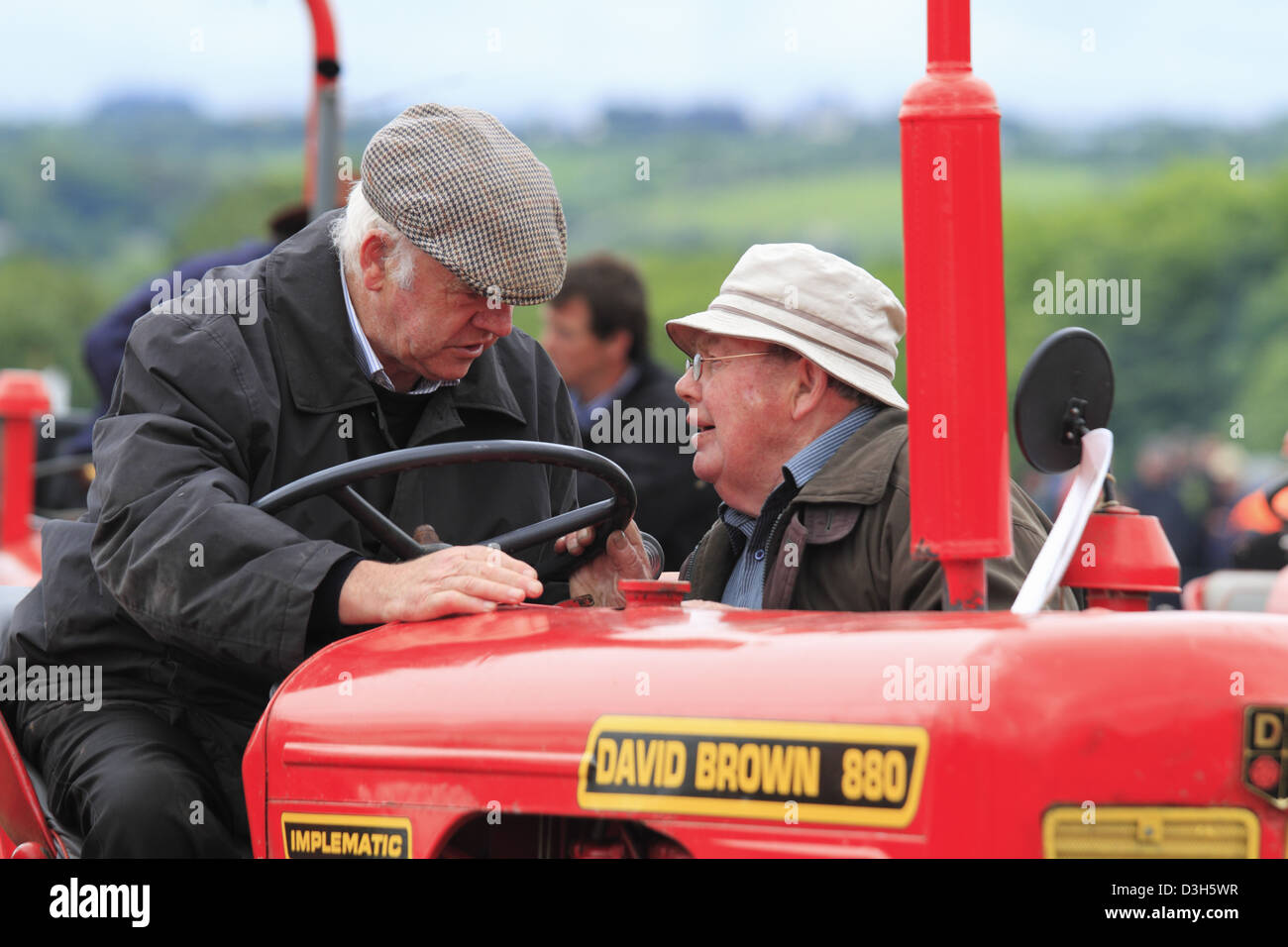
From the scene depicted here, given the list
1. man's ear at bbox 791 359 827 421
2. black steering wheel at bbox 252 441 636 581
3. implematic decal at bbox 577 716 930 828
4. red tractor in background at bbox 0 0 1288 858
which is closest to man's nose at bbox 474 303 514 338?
black steering wheel at bbox 252 441 636 581

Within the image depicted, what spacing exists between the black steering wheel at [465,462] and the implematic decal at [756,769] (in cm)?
75

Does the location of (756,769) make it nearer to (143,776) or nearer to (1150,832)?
(1150,832)

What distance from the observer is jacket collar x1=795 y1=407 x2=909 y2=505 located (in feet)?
8.95

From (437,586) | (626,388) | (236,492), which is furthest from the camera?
(626,388)

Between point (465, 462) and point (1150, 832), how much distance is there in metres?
1.29

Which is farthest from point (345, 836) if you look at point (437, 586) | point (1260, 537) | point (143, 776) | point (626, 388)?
point (1260, 537)

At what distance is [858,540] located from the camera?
2707mm

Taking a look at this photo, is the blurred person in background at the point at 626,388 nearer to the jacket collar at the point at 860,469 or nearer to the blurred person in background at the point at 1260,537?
the blurred person in background at the point at 1260,537

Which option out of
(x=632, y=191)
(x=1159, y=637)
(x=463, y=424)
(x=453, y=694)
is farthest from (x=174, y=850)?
(x=632, y=191)

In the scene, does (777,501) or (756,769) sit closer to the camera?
(756,769)

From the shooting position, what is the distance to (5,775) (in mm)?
2854

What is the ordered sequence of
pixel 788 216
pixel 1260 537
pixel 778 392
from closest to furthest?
pixel 778 392, pixel 1260 537, pixel 788 216

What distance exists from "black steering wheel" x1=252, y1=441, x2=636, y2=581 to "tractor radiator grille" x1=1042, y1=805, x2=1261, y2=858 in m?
1.14

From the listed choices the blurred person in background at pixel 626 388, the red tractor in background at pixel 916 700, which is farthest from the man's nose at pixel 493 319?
the blurred person in background at pixel 626 388
